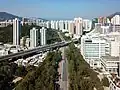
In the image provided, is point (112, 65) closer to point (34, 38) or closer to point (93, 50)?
point (93, 50)

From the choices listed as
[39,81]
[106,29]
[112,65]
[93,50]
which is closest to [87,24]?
[106,29]

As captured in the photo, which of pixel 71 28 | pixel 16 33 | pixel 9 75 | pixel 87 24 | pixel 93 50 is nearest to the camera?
pixel 9 75


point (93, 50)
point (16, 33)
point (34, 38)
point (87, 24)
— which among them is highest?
point (87, 24)

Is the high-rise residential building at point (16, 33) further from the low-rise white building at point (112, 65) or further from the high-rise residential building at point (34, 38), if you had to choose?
the low-rise white building at point (112, 65)

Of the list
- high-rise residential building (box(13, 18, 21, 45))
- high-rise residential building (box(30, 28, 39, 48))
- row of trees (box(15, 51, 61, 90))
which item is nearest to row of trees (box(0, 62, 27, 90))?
row of trees (box(15, 51, 61, 90))

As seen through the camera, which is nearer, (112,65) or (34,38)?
(112,65)

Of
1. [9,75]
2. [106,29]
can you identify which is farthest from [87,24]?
[9,75]

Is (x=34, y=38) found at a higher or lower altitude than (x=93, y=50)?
higher

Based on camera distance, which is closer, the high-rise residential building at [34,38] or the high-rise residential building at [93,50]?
the high-rise residential building at [93,50]

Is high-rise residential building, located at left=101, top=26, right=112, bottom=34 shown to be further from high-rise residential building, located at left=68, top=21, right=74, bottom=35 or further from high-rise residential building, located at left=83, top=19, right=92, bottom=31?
high-rise residential building, located at left=83, top=19, right=92, bottom=31

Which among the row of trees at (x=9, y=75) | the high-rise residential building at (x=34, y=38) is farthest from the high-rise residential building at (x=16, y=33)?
the row of trees at (x=9, y=75)

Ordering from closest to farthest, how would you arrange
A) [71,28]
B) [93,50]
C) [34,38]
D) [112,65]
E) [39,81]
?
[39,81] < [112,65] < [93,50] < [34,38] < [71,28]

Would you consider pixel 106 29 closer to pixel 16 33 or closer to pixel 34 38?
pixel 34 38
